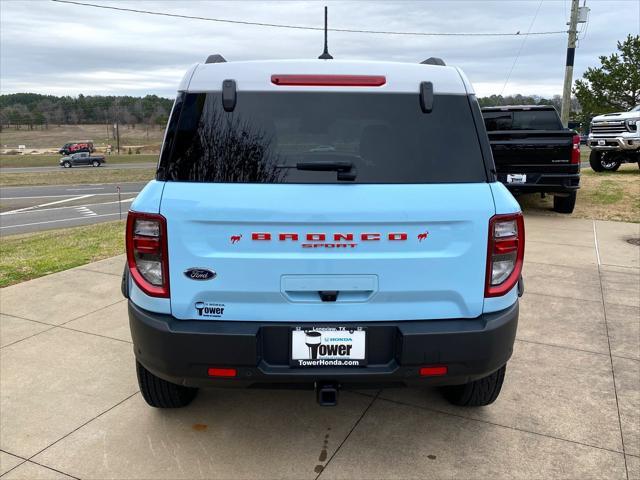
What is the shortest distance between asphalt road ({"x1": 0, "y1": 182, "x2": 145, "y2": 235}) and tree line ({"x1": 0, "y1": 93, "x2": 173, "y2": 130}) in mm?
91579

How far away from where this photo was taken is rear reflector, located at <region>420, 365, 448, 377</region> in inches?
91.9

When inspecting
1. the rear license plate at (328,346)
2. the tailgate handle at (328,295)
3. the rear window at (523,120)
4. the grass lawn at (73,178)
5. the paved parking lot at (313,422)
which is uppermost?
the rear window at (523,120)

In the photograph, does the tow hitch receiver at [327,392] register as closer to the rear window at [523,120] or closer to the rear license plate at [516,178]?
the rear license plate at [516,178]

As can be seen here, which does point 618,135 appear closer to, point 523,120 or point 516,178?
point 523,120

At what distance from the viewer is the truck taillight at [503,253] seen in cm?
235

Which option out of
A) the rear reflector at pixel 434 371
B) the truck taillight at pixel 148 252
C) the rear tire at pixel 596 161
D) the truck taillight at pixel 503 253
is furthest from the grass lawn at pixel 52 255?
the rear tire at pixel 596 161

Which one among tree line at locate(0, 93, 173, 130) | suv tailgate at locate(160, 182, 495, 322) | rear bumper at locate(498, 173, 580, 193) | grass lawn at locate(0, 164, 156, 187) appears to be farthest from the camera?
tree line at locate(0, 93, 173, 130)

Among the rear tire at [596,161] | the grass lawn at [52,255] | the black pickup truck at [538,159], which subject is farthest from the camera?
the rear tire at [596,161]

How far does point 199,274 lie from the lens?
89.7 inches

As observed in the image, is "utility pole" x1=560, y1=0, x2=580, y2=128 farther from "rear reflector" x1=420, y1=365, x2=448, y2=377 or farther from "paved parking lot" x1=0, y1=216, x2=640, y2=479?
"rear reflector" x1=420, y1=365, x2=448, y2=377

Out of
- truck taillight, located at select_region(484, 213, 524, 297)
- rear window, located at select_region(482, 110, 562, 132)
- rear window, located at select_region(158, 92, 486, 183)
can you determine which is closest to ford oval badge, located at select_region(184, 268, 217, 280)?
rear window, located at select_region(158, 92, 486, 183)

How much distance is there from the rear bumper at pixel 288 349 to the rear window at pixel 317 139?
2.14 feet

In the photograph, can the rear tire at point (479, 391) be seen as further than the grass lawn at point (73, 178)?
No

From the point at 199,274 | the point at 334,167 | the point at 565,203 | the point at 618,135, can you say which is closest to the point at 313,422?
the point at 199,274
